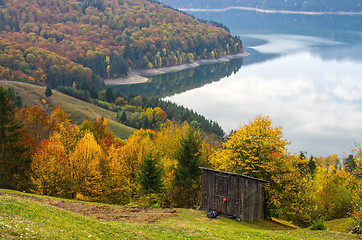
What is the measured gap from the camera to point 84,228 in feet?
69.5

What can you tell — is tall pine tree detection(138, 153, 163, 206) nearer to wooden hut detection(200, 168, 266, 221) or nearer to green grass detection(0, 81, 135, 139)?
wooden hut detection(200, 168, 266, 221)

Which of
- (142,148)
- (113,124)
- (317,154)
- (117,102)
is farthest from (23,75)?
(142,148)

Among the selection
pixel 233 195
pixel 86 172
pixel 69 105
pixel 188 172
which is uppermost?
pixel 69 105

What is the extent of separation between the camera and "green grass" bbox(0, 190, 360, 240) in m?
17.9

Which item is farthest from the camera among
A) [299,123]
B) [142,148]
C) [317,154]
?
[299,123]

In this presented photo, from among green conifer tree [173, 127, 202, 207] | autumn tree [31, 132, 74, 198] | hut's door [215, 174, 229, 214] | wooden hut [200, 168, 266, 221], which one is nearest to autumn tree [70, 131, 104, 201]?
autumn tree [31, 132, 74, 198]

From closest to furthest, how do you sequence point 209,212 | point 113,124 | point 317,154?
point 209,212
point 317,154
point 113,124

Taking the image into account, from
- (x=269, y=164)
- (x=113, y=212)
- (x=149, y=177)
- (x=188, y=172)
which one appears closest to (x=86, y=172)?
(x=149, y=177)

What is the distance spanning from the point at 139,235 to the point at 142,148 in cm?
2862

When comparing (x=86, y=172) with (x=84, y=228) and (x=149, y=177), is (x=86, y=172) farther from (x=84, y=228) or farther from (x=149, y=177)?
(x=84, y=228)

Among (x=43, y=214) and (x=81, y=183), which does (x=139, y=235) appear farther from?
(x=81, y=183)

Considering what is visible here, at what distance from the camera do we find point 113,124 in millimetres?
120375

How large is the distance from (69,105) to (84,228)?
373 feet

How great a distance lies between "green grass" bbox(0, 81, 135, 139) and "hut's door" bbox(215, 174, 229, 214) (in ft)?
260
